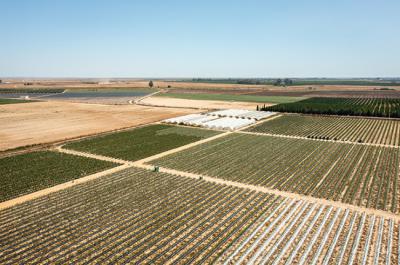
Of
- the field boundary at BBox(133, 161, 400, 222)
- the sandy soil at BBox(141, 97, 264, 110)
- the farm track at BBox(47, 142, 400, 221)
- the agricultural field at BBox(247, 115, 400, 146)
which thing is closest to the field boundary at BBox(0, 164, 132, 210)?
the farm track at BBox(47, 142, 400, 221)

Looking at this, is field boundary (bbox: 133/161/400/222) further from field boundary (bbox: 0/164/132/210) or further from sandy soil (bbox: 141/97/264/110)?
sandy soil (bbox: 141/97/264/110)

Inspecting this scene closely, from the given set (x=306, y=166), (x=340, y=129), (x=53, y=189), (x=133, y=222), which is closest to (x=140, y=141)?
(x=53, y=189)

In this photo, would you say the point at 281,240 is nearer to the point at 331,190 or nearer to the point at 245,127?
A: the point at 331,190

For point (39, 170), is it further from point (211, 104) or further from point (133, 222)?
point (211, 104)

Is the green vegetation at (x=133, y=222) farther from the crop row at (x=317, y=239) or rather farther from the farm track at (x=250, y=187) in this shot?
the farm track at (x=250, y=187)

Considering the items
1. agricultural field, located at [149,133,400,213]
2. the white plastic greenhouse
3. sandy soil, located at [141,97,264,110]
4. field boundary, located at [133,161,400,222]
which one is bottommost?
field boundary, located at [133,161,400,222]

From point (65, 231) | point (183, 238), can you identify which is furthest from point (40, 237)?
point (183, 238)
